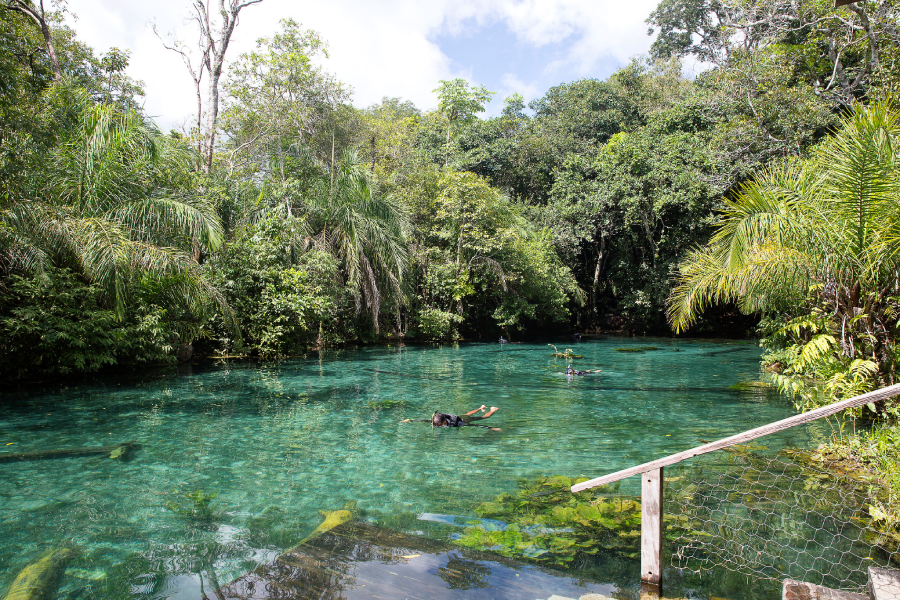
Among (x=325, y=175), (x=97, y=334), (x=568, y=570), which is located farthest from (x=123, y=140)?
(x=568, y=570)

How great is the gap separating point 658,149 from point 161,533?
911 inches

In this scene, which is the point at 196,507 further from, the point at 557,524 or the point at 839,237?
the point at 839,237

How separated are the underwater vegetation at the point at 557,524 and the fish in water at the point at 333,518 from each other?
1.12 m

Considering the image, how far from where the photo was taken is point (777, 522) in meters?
4.83

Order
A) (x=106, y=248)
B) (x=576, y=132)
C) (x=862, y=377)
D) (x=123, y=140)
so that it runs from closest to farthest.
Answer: (x=862, y=377) → (x=106, y=248) → (x=123, y=140) → (x=576, y=132)

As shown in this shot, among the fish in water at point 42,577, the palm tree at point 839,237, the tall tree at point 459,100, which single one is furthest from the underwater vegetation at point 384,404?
the tall tree at point 459,100

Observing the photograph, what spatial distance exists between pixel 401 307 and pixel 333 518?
18.2 m

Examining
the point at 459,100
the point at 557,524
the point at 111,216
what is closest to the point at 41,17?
the point at 111,216

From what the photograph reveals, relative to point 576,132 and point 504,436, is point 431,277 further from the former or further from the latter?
point 504,436

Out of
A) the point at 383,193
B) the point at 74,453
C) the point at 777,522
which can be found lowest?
the point at 777,522

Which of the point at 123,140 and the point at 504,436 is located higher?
the point at 123,140

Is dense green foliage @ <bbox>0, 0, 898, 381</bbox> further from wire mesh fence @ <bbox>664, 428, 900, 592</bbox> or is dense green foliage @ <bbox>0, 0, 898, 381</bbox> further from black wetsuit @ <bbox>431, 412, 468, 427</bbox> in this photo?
black wetsuit @ <bbox>431, 412, 468, 427</bbox>

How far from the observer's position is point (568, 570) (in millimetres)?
3969

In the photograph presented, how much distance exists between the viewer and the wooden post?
11.0 feet
